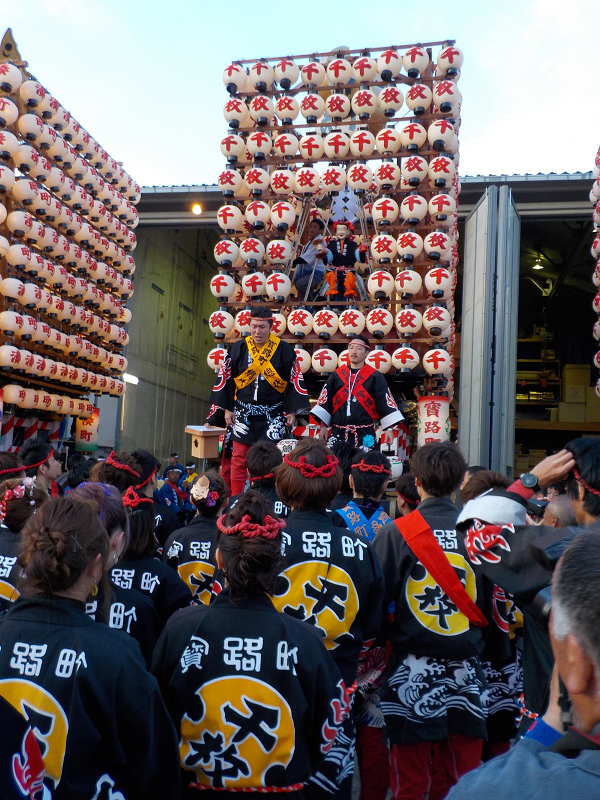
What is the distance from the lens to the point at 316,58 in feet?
31.9

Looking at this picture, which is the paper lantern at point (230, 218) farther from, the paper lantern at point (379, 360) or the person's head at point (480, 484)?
the person's head at point (480, 484)

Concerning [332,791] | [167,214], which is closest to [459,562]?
[332,791]

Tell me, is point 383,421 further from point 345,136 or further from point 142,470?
point 345,136

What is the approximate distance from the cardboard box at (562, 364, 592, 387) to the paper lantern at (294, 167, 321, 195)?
10281 millimetres

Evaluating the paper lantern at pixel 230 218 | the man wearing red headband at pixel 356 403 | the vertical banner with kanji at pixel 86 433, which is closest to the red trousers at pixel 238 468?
the man wearing red headband at pixel 356 403

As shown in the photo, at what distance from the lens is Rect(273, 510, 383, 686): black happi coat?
2.31 m

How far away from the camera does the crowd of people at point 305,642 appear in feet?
4.81

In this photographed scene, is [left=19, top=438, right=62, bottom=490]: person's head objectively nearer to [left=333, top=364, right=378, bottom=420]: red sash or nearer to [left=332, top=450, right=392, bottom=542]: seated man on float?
[left=332, top=450, right=392, bottom=542]: seated man on float

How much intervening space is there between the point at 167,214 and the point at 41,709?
12019 mm

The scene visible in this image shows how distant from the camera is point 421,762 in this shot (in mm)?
2576

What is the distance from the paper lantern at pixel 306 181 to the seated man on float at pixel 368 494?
21.7 feet

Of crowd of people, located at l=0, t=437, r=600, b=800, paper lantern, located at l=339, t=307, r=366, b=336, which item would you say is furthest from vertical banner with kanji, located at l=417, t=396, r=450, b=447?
crowd of people, located at l=0, t=437, r=600, b=800

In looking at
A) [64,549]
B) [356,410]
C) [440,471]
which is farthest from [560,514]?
[356,410]

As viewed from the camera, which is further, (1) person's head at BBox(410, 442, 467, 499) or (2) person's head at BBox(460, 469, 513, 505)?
(2) person's head at BBox(460, 469, 513, 505)
